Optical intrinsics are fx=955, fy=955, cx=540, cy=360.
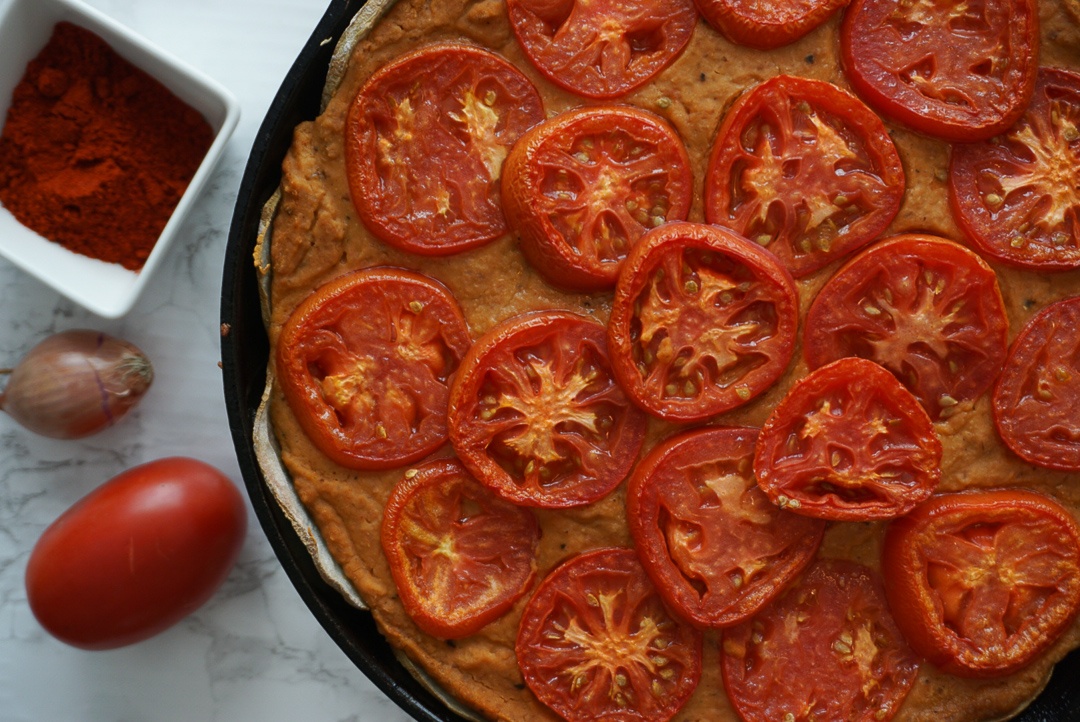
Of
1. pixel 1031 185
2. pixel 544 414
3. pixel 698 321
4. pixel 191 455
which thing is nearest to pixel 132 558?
pixel 191 455

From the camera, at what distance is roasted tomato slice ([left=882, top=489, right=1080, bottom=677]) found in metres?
2.71

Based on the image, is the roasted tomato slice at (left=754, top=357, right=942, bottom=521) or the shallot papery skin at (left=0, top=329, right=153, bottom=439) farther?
the shallot papery skin at (left=0, top=329, right=153, bottom=439)

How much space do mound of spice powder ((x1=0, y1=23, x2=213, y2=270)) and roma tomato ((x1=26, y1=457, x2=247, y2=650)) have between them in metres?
0.77

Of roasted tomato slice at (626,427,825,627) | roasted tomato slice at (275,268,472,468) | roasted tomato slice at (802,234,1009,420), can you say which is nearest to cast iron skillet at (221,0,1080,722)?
roasted tomato slice at (275,268,472,468)

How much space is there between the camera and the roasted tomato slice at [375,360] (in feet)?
8.98

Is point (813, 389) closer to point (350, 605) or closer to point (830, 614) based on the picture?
point (830, 614)

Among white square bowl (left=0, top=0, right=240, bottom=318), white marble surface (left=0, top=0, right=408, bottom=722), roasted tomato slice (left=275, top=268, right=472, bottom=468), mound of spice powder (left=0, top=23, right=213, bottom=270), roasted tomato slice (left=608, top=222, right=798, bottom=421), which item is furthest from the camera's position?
white marble surface (left=0, top=0, right=408, bottom=722)

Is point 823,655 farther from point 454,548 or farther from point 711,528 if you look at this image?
point 454,548

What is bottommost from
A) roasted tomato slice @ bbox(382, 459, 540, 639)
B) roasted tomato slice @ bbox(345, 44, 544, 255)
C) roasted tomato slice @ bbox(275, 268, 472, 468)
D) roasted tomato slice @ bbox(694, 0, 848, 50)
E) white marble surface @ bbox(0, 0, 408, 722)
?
white marble surface @ bbox(0, 0, 408, 722)

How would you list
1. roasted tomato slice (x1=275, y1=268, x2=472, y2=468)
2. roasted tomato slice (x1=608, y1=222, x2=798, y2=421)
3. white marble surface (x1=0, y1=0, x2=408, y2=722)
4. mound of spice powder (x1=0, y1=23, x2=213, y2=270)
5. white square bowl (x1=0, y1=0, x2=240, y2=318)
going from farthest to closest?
white marble surface (x1=0, y1=0, x2=408, y2=722)
mound of spice powder (x1=0, y1=23, x2=213, y2=270)
white square bowl (x1=0, y1=0, x2=240, y2=318)
roasted tomato slice (x1=275, y1=268, x2=472, y2=468)
roasted tomato slice (x1=608, y1=222, x2=798, y2=421)

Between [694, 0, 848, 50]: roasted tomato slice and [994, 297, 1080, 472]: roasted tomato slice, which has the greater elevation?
[694, 0, 848, 50]: roasted tomato slice

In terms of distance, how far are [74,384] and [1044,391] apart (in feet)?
9.83

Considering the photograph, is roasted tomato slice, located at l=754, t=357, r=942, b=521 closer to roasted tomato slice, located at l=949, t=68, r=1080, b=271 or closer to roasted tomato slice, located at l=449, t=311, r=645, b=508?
roasted tomato slice, located at l=449, t=311, r=645, b=508

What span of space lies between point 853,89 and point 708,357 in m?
0.90
